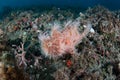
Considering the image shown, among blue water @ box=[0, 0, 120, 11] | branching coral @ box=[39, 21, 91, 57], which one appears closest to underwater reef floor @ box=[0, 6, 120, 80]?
branching coral @ box=[39, 21, 91, 57]

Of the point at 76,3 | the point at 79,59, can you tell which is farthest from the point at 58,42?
the point at 76,3

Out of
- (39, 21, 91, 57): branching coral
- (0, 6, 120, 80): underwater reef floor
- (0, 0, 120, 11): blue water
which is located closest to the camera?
(0, 6, 120, 80): underwater reef floor

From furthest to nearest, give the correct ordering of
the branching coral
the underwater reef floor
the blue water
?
the blue water → the branching coral → the underwater reef floor

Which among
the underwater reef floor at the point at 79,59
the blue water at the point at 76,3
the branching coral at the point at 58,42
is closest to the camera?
the underwater reef floor at the point at 79,59

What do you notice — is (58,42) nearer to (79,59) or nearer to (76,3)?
(79,59)

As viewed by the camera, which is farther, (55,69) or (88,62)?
(88,62)

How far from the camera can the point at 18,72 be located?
123 inches

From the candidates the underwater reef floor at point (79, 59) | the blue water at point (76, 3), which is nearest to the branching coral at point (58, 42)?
the underwater reef floor at point (79, 59)

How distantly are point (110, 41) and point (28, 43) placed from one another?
7.00 feet

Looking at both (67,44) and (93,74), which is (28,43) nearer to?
(67,44)

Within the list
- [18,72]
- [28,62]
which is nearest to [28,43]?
[28,62]

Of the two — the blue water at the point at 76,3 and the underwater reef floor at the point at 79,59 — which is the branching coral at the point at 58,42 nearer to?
the underwater reef floor at the point at 79,59

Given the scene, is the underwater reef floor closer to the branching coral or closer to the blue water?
the branching coral

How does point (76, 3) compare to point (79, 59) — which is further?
point (76, 3)
